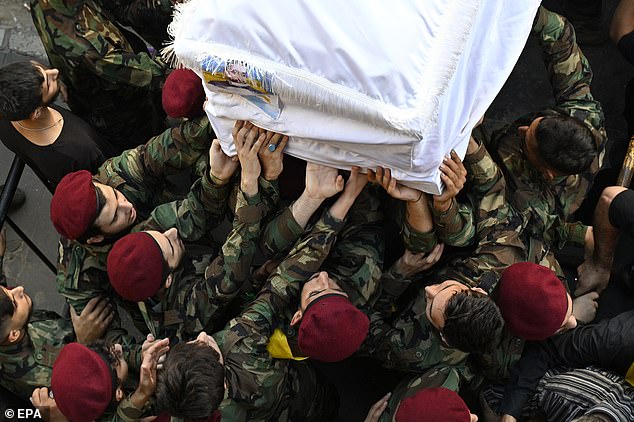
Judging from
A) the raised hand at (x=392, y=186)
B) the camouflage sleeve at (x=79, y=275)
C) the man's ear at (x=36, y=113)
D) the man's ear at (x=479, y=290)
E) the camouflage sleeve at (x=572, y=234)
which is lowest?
the camouflage sleeve at (x=79, y=275)

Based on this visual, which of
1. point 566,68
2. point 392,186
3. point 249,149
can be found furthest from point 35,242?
point 566,68

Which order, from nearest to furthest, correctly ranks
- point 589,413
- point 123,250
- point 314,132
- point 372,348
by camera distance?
point 314,132
point 589,413
point 123,250
point 372,348

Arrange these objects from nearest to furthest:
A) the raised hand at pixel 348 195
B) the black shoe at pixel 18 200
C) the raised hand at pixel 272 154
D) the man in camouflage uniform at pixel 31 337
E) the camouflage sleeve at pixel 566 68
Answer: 1. the raised hand at pixel 272 154
2. the raised hand at pixel 348 195
3. the man in camouflage uniform at pixel 31 337
4. the camouflage sleeve at pixel 566 68
5. the black shoe at pixel 18 200

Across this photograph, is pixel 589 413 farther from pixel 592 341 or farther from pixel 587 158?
pixel 587 158

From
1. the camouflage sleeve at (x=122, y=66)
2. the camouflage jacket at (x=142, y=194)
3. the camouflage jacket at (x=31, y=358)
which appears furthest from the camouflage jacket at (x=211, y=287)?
the camouflage sleeve at (x=122, y=66)

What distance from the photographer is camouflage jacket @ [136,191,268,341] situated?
2865 mm

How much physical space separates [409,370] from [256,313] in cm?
69

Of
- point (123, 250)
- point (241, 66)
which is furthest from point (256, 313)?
point (241, 66)

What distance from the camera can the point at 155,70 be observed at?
3674mm

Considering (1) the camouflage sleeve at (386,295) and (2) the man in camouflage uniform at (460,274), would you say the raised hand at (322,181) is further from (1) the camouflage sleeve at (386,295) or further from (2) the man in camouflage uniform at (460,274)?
(1) the camouflage sleeve at (386,295)

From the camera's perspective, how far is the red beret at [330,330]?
2.53m

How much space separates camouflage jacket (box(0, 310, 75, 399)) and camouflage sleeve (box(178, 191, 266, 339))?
1.99 feet

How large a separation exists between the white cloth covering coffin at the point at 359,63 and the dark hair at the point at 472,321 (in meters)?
0.49

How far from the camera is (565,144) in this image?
113 inches
